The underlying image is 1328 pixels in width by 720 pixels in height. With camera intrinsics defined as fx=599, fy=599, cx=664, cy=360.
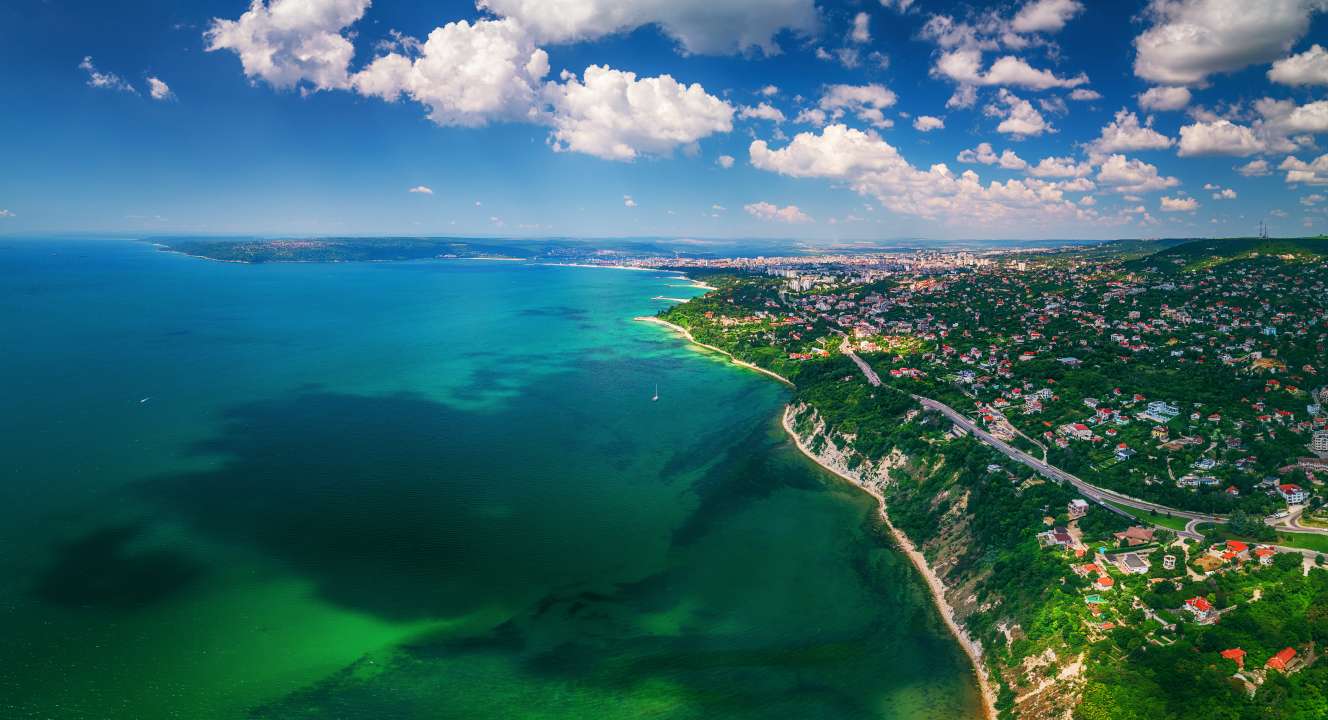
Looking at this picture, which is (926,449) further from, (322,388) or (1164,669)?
(322,388)

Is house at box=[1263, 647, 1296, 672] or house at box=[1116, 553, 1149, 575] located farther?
house at box=[1116, 553, 1149, 575]

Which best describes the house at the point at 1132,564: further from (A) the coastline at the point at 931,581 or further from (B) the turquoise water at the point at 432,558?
(B) the turquoise water at the point at 432,558

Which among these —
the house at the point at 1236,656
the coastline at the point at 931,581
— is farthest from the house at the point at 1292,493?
the coastline at the point at 931,581

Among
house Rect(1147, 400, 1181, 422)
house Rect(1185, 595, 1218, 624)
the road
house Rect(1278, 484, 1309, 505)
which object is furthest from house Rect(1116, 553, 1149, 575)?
house Rect(1147, 400, 1181, 422)

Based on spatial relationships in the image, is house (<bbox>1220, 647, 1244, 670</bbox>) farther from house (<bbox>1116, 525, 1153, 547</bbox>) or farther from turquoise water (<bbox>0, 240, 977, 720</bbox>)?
turquoise water (<bbox>0, 240, 977, 720</bbox>)

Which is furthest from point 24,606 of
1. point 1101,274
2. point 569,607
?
point 1101,274

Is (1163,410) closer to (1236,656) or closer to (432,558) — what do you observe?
(1236,656)
